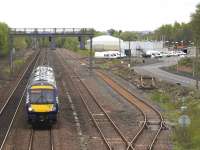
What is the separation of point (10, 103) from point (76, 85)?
17.0m

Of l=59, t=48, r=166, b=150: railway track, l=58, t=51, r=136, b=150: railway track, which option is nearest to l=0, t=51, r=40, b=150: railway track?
l=58, t=51, r=136, b=150: railway track

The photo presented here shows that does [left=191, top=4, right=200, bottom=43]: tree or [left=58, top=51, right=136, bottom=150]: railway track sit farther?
[left=191, top=4, right=200, bottom=43]: tree

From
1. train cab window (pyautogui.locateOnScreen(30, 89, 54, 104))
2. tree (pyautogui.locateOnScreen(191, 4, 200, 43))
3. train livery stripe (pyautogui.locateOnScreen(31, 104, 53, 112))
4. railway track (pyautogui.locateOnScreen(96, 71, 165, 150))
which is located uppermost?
tree (pyautogui.locateOnScreen(191, 4, 200, 43))

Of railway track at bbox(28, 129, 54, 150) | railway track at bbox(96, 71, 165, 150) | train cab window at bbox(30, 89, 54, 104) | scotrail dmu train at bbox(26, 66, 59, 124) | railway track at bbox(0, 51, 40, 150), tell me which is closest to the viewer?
railway track at bbox(28, 129, 54, 150)

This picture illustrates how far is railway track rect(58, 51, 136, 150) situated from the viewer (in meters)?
26.3

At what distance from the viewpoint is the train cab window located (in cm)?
2995

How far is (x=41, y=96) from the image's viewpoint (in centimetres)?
3022

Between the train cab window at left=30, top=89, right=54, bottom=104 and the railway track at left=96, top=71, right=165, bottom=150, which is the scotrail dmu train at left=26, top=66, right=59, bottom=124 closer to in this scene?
the train cab window at left=30, top=89, right=54, bottom=104

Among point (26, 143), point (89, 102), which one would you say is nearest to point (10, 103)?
point (89, 102)

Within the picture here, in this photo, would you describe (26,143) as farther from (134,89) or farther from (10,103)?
(134,89)

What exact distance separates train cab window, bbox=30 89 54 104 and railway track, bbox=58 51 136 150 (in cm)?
302

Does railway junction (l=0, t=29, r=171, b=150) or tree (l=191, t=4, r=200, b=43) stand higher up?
tree (l=191, t=4, r=200, b=43)

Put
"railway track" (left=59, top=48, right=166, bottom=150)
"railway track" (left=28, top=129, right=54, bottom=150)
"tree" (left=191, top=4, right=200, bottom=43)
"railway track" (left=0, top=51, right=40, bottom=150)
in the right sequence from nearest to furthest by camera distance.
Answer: "railway track" (left=28, top=129, right=54, bottom=150) < "railway track" (left=59, top=48, right=166, bottom=150) < "railway track" (left=0, top=51, right=40, bottom=150) < "tree" (left=191, top=4, right=200, bottom=43)

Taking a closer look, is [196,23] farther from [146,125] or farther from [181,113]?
[146,125]
